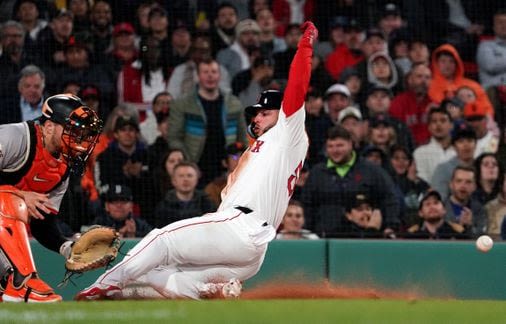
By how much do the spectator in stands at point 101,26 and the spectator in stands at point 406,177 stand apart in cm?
327

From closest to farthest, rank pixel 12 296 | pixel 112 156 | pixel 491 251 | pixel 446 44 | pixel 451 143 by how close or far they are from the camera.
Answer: pixel 12 296 < pixel 491 251 < pixel 112 156 < pixel 451 143 < pixel 446 44

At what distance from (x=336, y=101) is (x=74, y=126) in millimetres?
5078

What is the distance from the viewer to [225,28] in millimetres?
13367

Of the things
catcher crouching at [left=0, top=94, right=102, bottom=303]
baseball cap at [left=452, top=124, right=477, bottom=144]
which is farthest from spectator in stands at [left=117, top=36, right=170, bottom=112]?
catcher crouching at [left=0, top=94, right=102, bottom=303]

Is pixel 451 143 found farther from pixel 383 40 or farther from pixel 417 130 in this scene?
pixel 383 40

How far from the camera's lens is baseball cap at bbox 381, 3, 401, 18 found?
14039 mm

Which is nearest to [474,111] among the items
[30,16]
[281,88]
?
[281,88]

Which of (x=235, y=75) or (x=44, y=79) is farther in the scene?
(x=235, y=75)

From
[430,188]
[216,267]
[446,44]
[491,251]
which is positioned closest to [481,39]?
[446,44]

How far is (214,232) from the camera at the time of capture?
7520 mm

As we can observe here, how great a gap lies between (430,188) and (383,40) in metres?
2.43

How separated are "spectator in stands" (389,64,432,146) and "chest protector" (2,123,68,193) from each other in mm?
5388

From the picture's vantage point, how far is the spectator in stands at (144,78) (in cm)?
1245

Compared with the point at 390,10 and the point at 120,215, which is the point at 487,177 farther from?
the point at 120,215
